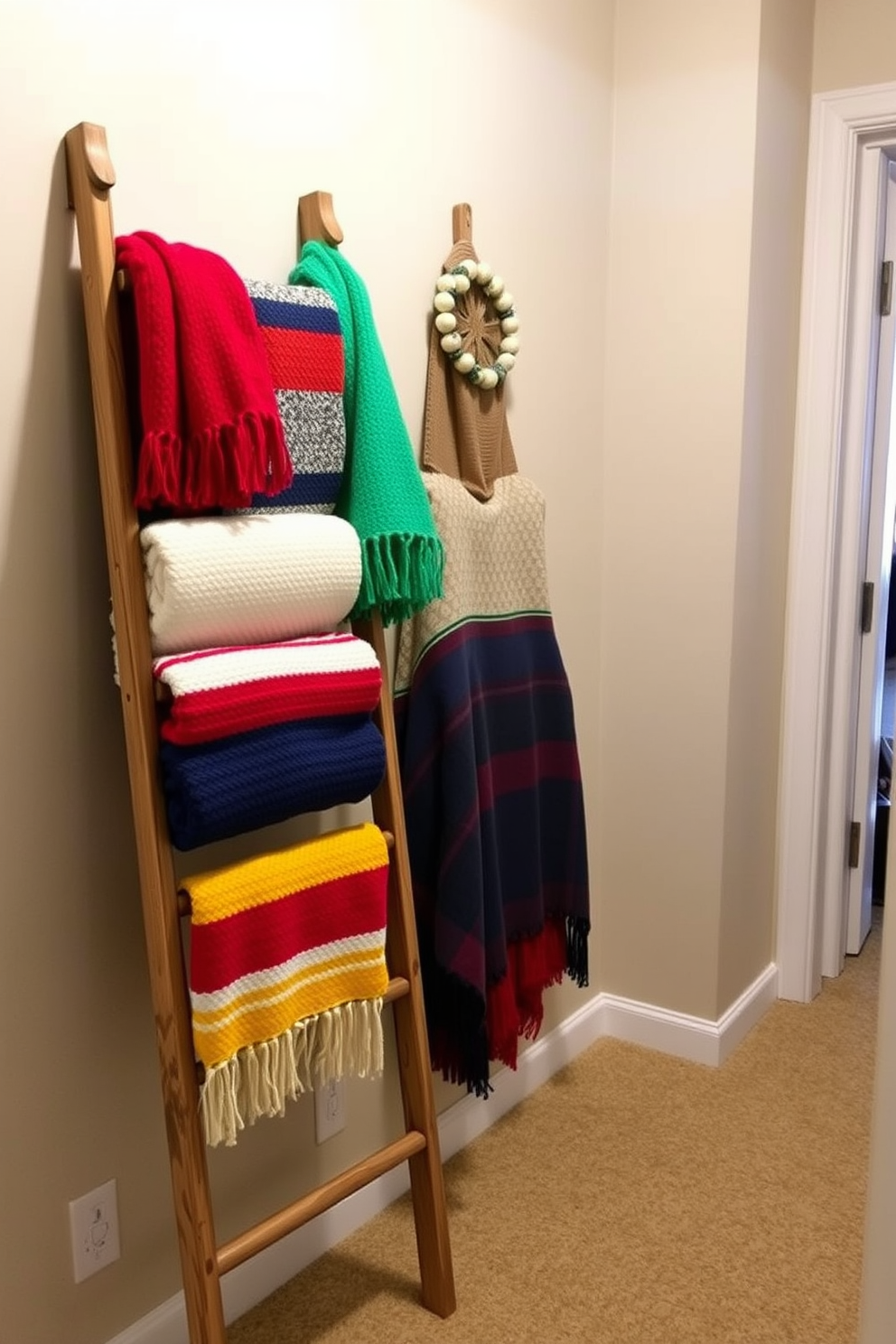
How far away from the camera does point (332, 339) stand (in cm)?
154

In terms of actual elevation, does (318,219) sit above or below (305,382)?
above

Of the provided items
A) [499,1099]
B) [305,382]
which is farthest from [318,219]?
[499,1099]

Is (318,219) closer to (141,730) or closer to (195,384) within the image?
(195,384)

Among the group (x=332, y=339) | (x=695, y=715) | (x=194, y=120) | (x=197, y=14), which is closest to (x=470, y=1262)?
(x=695, y=715)

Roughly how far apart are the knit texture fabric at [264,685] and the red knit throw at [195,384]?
0.18 metres

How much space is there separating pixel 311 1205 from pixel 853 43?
246 cm

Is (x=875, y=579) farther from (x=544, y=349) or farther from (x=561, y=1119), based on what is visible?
(x=561, y=1119)

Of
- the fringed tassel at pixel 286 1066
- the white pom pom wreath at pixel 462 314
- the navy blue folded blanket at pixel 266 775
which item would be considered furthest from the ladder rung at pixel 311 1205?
the white pom pom wreath at pixel 462 314

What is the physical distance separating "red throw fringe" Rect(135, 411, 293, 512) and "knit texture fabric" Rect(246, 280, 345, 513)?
0.11m

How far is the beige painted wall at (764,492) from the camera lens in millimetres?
2340

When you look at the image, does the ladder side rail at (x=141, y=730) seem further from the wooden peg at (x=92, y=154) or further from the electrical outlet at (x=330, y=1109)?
the electrical outlet at (x=330, y=1109)

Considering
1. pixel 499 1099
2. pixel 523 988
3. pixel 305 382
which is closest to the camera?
pixel 305 382

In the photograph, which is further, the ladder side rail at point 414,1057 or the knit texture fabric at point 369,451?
the ladder side rail at point 414,1057

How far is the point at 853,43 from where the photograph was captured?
8.21ft
